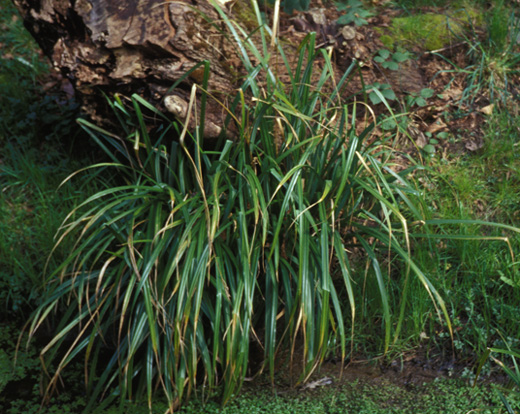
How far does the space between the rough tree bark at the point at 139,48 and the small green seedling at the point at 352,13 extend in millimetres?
874

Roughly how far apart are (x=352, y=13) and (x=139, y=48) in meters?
1.33

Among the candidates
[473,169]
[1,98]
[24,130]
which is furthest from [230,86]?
[1,98]

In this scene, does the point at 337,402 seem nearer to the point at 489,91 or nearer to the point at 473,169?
the point at 473,169

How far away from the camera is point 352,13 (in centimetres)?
342

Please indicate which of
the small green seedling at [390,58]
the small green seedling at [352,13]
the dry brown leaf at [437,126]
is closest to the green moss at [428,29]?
the small green seedling at [390,58]

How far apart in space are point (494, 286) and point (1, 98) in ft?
10.4

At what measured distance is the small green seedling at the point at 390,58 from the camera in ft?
11.2

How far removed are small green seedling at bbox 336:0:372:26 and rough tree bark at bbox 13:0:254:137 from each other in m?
0.87

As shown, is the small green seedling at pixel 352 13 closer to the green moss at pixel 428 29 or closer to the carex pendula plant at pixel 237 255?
the green moss at pixel 428 29

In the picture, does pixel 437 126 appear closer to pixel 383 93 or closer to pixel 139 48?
pixel 383 93

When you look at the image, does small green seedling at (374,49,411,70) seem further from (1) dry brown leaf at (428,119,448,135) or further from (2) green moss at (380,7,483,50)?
(1) dry brown leaf at (428,119,448,135)

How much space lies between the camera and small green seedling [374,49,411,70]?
11.2 ft

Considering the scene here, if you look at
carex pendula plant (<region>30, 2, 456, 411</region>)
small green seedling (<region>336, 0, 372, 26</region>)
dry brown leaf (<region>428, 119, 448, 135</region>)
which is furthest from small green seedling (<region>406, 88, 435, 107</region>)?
carex pendula plant (<region>30, 2, 456, 411</region>)

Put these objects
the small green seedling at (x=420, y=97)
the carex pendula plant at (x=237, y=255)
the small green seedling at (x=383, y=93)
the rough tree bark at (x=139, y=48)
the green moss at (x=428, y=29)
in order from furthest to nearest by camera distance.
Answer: the green moss at (x=428, y=29) < the small green seedling at (x=420, y=97) < the small green seedling at (x=383, y=93) < the rough tree bark at (x=139, y=48) < the carex pendula plant at (x=237, y=255)
